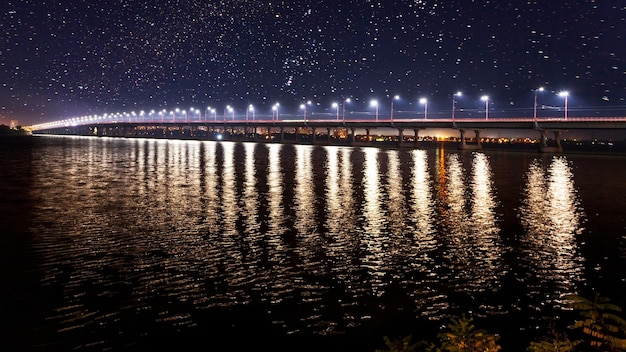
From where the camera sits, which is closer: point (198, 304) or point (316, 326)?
point (316, 326)

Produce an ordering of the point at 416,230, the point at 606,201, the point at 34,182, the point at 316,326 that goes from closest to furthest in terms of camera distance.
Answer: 1. the point at 316,326
2. the point at 416,230
3. the point at 606,201
4. the point at 34,182

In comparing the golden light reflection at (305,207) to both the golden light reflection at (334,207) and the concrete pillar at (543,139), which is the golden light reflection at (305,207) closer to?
the golden light reflection at (334,207)

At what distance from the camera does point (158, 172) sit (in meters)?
50.9

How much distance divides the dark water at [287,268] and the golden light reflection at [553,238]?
79 mm

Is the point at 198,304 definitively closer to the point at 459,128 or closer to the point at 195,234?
the point at 195,234

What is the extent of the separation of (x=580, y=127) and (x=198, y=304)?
123 m

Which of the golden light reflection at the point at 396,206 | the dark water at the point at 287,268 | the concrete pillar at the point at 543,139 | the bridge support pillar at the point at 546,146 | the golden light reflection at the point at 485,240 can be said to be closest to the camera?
the dark water at the point at 287,268

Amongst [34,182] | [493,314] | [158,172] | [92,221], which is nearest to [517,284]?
[493,314]

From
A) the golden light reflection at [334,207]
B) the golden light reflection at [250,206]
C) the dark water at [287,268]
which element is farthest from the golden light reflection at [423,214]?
the golden light reflection at [250,206]

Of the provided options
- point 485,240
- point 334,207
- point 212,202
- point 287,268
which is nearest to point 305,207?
point 334,207

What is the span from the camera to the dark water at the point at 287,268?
461 inches

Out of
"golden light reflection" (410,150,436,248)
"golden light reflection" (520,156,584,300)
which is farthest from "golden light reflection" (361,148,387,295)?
"golden light reflection" (520,156,584,300)

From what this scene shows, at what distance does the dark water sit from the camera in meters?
11.7

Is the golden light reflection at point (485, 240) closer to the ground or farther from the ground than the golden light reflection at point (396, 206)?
closer to the ground
